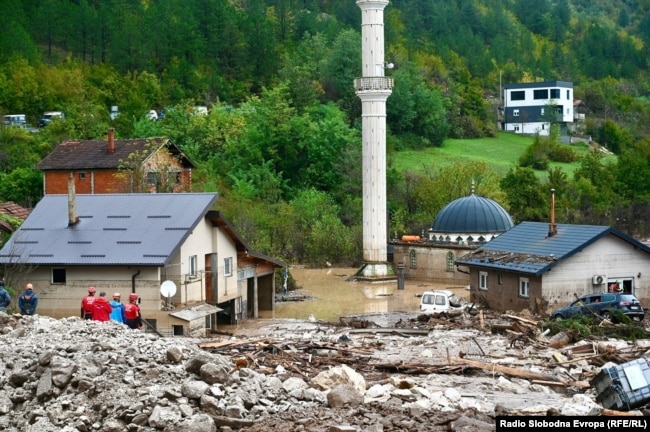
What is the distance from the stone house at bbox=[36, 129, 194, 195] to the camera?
57.0 m

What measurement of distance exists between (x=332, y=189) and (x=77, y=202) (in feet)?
143

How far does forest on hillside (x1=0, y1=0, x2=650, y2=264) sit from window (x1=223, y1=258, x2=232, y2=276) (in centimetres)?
2164

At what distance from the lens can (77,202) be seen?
37094 mm

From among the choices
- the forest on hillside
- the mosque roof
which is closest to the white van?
the forest on hillside

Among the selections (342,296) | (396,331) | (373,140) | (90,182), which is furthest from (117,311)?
(373,140)

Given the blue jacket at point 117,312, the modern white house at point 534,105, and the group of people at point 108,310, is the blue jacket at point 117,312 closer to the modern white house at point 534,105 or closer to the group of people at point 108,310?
the group of people at point 108,310

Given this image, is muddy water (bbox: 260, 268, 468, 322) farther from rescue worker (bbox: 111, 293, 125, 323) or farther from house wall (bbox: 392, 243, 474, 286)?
rescue worker (bbox: 111, 293, 125, 323)

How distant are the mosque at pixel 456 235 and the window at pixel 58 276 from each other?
24709 mm

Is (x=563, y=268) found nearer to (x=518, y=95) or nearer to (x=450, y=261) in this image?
(x=450, y=261)

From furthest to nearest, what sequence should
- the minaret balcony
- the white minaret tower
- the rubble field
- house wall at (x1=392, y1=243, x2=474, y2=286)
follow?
the minaret balcony
the white minaret tower
house wall at (x1=392, y1=243, x2=474, y2=286)
the rubble field

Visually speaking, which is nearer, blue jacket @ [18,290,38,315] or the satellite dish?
blue jacket @ [18,290,38,315]

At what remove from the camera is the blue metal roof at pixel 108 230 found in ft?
110

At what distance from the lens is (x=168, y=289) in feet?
104

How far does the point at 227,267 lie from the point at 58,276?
5842mm
